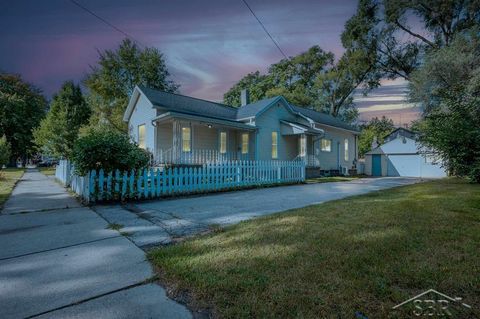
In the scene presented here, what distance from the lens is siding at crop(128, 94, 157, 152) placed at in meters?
14.6

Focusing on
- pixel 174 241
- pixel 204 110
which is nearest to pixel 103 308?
pixel 174 241

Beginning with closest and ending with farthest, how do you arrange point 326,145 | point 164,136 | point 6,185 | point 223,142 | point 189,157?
Result: point 6,185, point 189,157, point 164,136, point 223,142, point 326,145

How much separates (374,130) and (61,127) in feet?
174

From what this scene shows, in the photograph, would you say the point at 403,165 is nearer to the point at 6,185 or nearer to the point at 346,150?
the point at 346,150

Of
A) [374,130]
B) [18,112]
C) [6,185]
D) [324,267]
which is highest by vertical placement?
[18,112]

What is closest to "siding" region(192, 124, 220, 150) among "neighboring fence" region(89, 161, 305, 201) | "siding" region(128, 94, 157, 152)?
"siding" region(128, 94, 157, 152)

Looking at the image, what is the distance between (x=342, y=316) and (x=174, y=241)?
2626mm

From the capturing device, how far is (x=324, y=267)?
2602mm

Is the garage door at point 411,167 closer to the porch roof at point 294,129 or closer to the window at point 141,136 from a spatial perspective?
the porch roof at point 294,129

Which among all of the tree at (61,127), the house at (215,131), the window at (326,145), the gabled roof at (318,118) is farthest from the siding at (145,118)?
the window at (326,145)

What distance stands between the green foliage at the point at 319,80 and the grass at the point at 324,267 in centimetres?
3088

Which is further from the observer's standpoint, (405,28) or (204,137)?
(405,28)

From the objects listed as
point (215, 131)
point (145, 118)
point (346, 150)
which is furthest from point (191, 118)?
point (346, 150)

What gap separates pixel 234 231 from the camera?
4086 millimetres
